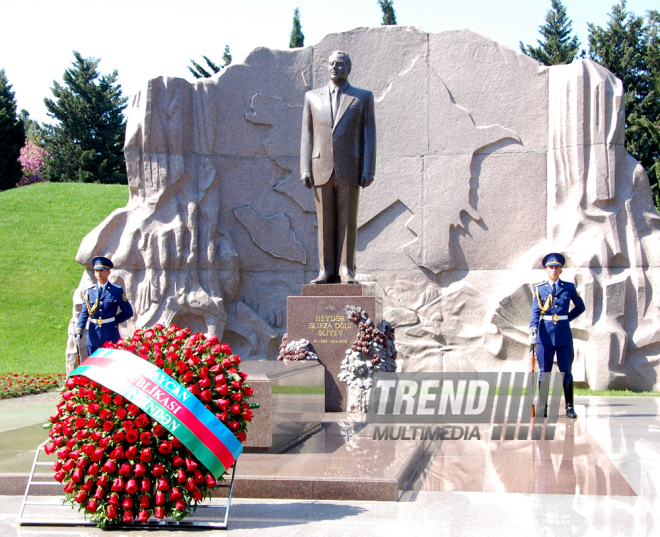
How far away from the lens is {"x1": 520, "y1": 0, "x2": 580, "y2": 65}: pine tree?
85.5ft

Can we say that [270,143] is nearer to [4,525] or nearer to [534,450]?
[534,450]

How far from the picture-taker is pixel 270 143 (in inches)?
437

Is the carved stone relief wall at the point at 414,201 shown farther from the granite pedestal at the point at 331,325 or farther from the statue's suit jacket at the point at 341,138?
the statue's suit jacket at the point at 341,138

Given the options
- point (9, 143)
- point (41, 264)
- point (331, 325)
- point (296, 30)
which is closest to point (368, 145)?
point (331, 325)

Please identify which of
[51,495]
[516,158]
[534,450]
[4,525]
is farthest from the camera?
[516,158]

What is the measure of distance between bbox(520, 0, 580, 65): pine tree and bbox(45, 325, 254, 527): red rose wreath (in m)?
25.5

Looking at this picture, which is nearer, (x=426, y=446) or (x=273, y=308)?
(x=426, y=446)

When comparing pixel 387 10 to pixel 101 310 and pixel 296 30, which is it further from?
pixel 101 310

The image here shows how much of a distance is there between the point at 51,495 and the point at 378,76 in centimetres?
850

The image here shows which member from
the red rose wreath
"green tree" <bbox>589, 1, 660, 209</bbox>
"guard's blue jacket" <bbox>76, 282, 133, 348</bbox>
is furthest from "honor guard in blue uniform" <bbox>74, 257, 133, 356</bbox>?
"green tree" <bbox>589, 1, 660, 209</bbox>

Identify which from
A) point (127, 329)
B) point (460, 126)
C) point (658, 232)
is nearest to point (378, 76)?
point (460, 126)

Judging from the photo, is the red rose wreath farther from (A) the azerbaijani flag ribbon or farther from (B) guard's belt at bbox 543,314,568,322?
(B) guard's belt at bbox 543,314,568,322

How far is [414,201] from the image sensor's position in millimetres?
10695

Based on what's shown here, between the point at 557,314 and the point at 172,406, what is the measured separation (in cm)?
479
